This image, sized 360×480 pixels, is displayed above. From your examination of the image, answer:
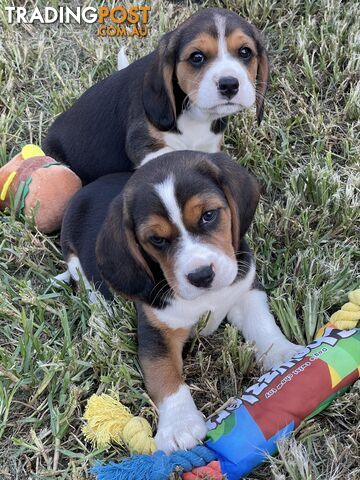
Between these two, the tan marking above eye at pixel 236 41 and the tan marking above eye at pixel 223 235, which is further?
the tan marking above eye at pixel 236 41

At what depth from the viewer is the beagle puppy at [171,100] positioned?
4246mm

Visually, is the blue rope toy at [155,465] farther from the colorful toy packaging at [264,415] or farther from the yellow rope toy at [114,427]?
the yellow rope toy at [114,427]

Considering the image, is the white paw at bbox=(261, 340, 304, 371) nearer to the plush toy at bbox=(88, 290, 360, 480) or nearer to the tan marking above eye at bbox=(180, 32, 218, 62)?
the plush toy at bbox=(88, 290, 360, 480)

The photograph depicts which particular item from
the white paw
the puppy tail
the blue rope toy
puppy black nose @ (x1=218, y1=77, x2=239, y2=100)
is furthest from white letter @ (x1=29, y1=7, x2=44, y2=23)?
the blue rope toy

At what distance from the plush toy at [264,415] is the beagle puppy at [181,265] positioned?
15 cm

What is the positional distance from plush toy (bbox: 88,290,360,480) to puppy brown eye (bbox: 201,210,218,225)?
799 mm

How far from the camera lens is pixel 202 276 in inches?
123

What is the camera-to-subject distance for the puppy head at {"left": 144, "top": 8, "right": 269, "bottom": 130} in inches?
165

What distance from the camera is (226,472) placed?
3051mm

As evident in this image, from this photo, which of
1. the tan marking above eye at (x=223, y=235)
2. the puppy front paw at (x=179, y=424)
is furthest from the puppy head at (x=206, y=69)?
the puppy front paw at (x=179, y=424)

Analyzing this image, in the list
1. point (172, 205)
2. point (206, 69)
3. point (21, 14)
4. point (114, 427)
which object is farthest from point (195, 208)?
point (21, 14)

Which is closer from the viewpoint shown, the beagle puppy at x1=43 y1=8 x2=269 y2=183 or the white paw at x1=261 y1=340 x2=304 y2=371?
the white paw at x1=261 y1=340 x2=304 y2=371

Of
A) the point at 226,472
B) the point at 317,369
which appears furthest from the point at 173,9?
the point at 226,472

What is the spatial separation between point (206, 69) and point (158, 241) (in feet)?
4.71
